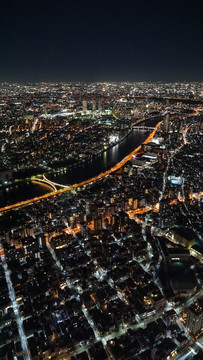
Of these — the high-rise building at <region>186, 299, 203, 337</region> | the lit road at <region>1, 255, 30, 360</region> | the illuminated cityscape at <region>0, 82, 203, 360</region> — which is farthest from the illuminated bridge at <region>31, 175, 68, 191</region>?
the high-rise building at <region>186, 299, 203, 337</region>

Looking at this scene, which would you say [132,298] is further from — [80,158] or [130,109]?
[130,109]

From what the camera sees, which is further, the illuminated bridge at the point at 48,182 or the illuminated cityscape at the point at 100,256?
the illuminated bridge at the point at 48,182

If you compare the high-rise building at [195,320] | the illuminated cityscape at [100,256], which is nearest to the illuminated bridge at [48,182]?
the illuminated cityscape at [100,256]

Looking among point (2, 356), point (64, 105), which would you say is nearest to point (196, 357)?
point (2, 356)

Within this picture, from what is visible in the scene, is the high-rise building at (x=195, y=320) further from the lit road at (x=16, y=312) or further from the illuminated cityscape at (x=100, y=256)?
the lit road at (x=16, y=312)

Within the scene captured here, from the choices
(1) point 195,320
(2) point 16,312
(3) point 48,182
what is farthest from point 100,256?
(3) point 48,182

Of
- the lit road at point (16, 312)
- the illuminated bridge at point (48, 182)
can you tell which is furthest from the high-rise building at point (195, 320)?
the illuminated bridge at point (48, 182)

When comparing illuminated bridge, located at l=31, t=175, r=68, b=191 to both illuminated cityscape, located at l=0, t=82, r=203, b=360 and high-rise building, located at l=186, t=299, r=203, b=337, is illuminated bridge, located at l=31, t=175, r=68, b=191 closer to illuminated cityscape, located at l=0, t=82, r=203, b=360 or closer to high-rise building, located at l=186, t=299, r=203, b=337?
illuminated cityscape, located at l=0, t=82, r=203, b=360

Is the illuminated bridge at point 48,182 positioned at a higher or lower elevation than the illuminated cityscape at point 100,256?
higher
